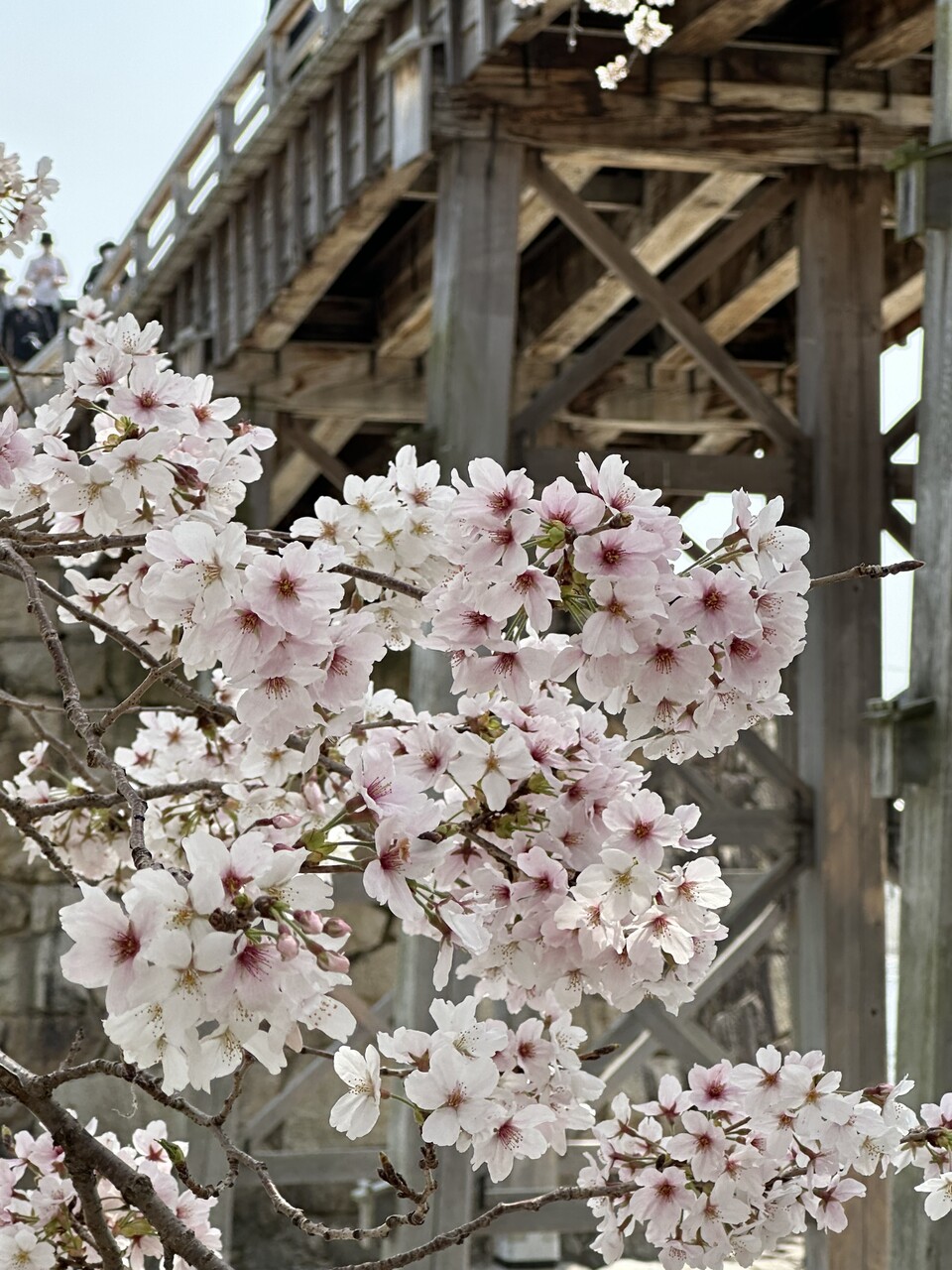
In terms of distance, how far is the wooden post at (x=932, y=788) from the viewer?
3996mm

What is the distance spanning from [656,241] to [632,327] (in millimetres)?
807

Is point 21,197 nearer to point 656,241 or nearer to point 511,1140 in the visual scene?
point 511,1140

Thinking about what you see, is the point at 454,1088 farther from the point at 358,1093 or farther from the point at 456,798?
the point at 456,798

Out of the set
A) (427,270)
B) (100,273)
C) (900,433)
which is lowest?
(900,433)

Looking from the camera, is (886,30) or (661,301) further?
(661,301)

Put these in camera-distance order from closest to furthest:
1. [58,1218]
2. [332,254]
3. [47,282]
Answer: [58,1218]
[332,254]
[47,282]

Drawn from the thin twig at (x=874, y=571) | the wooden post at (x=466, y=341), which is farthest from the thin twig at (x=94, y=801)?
the wooden post at (x=466, y=341)

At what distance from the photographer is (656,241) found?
652 cm

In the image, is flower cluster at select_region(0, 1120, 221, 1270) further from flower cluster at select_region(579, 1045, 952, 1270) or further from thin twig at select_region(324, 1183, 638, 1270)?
flower cluster at select_region(579, 1045, 952, 1270)

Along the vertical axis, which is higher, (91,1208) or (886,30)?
(886,30)

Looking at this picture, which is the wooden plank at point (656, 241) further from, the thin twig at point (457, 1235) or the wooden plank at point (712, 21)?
the thin twig at point (457, 1235)

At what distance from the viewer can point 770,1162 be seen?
2424 mm

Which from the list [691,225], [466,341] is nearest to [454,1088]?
[466,341]

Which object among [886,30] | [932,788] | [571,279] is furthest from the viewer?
[571,279]
